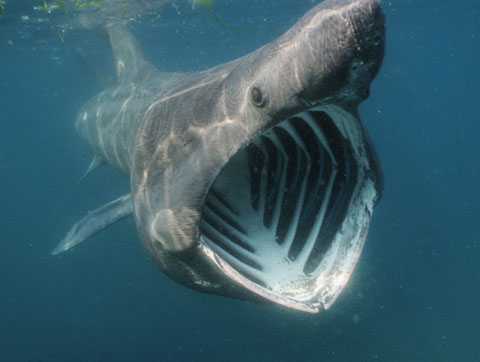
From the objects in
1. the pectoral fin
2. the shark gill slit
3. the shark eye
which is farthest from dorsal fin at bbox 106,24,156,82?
the shark eye

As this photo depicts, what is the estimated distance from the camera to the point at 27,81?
3791 centimetres

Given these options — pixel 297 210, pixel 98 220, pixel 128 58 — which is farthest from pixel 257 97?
pixel 128 58

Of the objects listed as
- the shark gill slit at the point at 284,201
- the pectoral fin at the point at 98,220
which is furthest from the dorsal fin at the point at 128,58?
the shark gill slit at the point at 284,201

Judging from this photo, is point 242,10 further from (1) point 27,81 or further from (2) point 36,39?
(1) point 27,81

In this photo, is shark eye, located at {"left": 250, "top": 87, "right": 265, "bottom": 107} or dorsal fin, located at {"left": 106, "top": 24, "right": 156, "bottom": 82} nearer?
shark eye, located at {"left": 250, "top": 87, "right": 265, "bottom": 107}

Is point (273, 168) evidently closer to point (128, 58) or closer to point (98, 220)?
point (98, 220)

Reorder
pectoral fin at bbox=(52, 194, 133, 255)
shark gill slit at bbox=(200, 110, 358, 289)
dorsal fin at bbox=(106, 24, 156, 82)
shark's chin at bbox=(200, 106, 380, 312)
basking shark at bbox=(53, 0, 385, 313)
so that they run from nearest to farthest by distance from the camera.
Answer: basking shark at bbox=(53, 0, 385, 313) → shark's chin at bbox=(200, 106, 380, 312) → shark gill slit at bbox=(200, 110, 358, 289) → pectoral fin at bbox=(52, 194, 133, 255) → dorsal fin at bbox=(106, 24, 156, 82)

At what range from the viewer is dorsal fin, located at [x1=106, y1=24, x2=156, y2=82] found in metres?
6.88

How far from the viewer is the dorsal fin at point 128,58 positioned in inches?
271

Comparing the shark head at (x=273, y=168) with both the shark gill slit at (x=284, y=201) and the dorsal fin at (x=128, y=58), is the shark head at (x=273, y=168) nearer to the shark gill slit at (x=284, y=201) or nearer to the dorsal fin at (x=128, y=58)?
the shark gill slit at (x=284, y=201)

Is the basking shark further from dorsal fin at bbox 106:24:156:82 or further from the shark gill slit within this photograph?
dorsal fin at bbox 106:24:156:82

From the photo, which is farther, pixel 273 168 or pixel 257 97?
pixel 273 168

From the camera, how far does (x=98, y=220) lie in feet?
18.5

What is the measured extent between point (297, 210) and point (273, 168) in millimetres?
495
